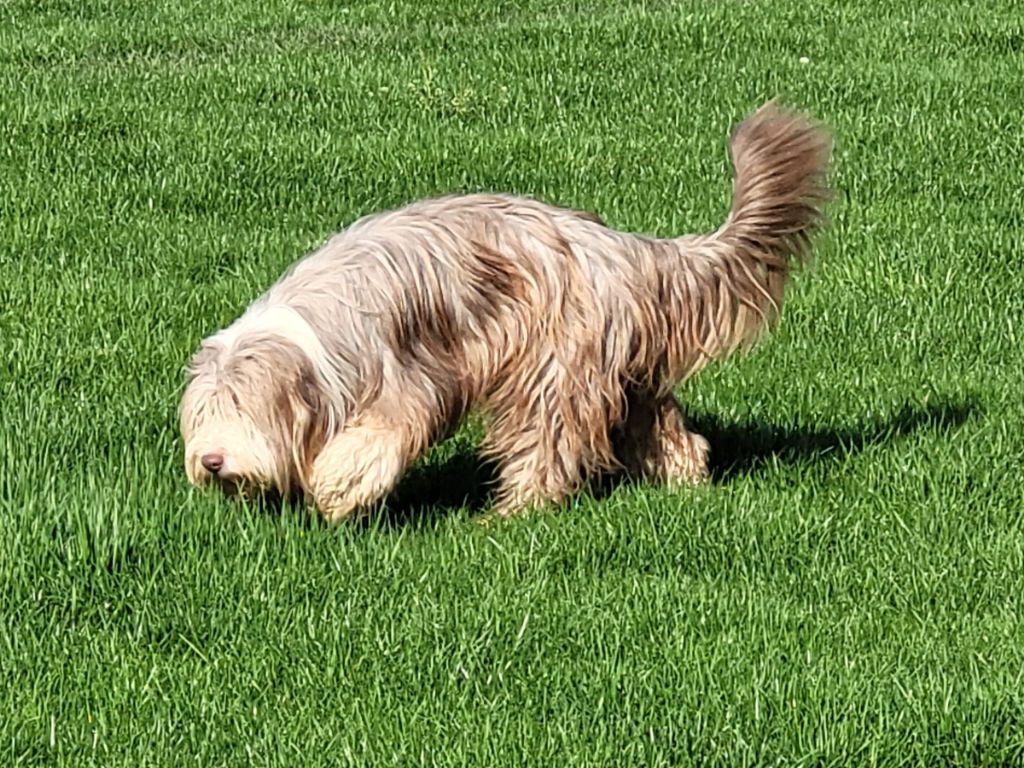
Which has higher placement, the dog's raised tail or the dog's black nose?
the dog's raised tail

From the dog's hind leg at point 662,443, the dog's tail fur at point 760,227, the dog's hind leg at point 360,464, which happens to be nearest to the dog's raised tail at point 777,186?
the dog's tail fur at point 760,227

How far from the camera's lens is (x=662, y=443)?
5715 mm

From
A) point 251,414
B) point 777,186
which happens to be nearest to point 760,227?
point 777,186

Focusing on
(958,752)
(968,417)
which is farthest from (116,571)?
(968,417)

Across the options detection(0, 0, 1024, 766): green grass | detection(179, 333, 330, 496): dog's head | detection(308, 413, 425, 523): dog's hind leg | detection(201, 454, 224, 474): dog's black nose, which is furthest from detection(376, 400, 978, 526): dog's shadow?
detection(201, 454, 224, 474): dog's black nose

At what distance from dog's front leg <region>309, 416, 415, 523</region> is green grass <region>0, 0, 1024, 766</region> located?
0.34 feet

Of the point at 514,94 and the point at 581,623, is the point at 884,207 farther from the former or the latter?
the point at 581,623

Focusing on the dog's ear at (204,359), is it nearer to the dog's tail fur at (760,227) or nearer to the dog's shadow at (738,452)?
the dog's shadow at (738,452)

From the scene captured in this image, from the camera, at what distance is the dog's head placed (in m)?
4.89

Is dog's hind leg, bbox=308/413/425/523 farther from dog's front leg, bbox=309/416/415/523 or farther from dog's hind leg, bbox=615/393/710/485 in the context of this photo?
dog's hind leg, bbox=615/393/710/485

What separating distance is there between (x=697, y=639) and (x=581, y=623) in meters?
0.30

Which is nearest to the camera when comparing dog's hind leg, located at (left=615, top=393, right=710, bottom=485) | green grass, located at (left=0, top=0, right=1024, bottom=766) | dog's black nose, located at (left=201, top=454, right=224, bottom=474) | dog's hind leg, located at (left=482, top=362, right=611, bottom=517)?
green grass, located at (left=0, top=0, right=1024, bottom=766)

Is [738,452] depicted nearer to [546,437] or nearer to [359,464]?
[546,437]

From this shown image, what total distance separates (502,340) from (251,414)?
0.83 meters
